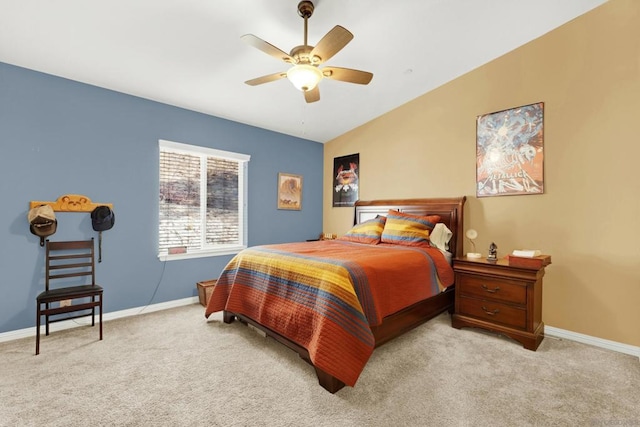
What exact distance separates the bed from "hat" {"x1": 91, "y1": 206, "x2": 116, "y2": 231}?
4.72 ft

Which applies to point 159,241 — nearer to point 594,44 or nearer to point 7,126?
point 7,126

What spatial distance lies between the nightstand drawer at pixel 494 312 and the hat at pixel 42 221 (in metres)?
4.23

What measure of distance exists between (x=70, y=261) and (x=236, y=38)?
2882mm

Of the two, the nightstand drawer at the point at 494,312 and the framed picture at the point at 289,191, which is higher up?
the framed picture at the point at 289,191

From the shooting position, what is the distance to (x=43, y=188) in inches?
112

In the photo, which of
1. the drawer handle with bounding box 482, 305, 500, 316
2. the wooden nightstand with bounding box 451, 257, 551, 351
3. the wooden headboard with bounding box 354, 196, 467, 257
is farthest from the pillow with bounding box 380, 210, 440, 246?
the drawer handle with bounding box 482, 305, 500, 316

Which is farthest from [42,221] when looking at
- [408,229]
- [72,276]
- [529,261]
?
[529,261]

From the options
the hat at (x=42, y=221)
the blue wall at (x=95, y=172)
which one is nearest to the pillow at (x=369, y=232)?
the blue wall at (x=95, y=172)

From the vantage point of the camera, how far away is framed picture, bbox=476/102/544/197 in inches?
117

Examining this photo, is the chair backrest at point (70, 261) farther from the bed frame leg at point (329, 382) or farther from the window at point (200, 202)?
the bed frame leg at point (329, 382)

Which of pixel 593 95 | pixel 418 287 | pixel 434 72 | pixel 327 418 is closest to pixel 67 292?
pixel 327 418

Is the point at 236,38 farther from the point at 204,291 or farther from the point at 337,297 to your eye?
the point at 204,291

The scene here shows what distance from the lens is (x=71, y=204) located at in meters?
2.97

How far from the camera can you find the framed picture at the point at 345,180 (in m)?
4.89
